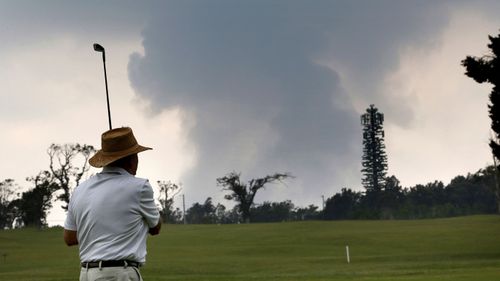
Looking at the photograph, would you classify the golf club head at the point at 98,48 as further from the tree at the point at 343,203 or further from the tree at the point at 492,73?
the tree at the point at 343,203

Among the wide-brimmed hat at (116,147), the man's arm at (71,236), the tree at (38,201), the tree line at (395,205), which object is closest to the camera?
the wide-brimmed hat at (116,147)

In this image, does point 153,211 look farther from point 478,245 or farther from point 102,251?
point 478,245

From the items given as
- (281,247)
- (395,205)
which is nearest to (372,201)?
(395,205)

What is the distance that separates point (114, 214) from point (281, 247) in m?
69.3

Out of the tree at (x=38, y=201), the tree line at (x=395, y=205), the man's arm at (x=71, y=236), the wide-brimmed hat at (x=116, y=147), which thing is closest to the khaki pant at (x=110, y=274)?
the man's arm at (x=71, y=236)

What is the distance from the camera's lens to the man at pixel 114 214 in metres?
7.12

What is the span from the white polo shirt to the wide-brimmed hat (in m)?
0.11

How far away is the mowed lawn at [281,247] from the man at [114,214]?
3601cm

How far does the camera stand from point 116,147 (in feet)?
24.0

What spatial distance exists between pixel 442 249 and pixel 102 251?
6521 cm

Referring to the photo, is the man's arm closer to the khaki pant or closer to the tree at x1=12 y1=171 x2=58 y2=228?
the khaki pant

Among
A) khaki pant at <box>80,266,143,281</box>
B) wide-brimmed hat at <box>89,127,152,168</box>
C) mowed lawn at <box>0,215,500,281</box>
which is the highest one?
wide-brimmed hat at <box>89,127,152,168</box>

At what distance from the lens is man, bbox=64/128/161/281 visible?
712 centimetres

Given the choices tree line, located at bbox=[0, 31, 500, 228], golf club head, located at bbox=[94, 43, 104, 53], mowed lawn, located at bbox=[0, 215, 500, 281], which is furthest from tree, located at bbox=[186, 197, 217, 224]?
golf club head, located at bbox=[94, 43, 104, 53]
